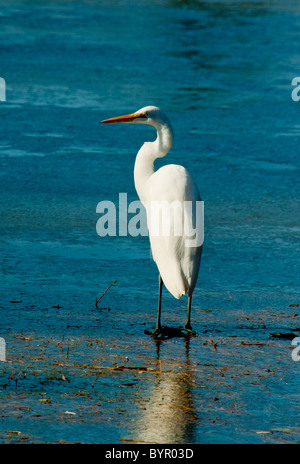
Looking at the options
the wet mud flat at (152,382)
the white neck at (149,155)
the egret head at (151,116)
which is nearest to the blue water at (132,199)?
the wet mud flat at (152,382)

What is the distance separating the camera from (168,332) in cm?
584

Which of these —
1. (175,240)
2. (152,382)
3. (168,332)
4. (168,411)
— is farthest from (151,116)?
(168,411)

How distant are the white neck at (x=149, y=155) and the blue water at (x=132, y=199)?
72 centimetres

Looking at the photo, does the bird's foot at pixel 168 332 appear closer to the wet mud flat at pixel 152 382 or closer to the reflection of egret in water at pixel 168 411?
the wet mud flat at pixel 152 382

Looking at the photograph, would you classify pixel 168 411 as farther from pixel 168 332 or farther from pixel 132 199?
pixel 132 199

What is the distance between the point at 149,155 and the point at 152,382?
95.6 inches

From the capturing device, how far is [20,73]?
14.6 m

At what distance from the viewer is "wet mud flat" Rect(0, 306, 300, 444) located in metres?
4.29

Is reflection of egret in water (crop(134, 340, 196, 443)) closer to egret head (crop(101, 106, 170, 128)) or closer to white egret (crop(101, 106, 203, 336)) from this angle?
white egret (crop(101, 106, 203, 336))

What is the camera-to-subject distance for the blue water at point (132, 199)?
187 inches

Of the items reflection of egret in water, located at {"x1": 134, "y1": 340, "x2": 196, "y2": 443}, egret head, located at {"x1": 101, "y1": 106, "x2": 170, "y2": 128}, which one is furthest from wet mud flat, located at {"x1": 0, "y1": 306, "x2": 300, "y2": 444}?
egret head, located at {"x1": 101, "y1": 106, "x2": 170, "y2": 128}

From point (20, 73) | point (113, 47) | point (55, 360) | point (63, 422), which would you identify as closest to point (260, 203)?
point (55, 360)

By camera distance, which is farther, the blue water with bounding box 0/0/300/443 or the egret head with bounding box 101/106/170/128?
the egret head with bounding box 101/106/170/128

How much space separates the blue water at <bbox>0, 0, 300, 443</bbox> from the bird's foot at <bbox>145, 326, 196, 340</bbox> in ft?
0.28
